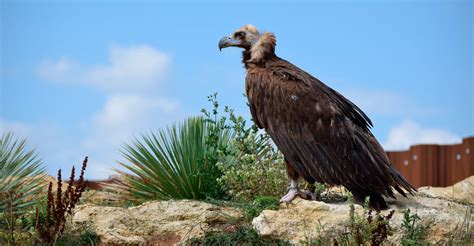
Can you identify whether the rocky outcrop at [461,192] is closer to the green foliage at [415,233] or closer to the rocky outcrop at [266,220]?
the rocky outcrop at [266,220]

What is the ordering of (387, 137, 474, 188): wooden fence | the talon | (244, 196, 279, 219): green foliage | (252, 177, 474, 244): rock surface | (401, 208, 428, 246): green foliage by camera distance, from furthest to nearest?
1. (387, 137, 474, 188): wooden fence
2. the talon
3. (244, 196, 279, 219): green foliage
4. (252, 177, 474, 244): rock surface
5. (401, 208, 428, 246): green foliage

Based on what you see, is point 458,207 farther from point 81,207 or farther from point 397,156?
point 397,156

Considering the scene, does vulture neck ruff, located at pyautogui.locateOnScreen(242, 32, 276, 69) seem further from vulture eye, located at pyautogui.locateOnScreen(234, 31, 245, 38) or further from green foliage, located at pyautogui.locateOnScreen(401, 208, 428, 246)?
green foliage, located at pyautogui.locateOnScreen(401, 208, 428, 246)

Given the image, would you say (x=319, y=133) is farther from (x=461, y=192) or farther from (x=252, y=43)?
(x=461, y=192)

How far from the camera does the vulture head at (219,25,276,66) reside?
807 cm

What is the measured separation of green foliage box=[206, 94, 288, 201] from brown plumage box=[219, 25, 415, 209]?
4.09 ft

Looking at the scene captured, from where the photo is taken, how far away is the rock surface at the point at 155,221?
294 inches

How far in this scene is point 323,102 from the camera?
749 centimetres

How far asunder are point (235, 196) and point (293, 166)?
5.98ft

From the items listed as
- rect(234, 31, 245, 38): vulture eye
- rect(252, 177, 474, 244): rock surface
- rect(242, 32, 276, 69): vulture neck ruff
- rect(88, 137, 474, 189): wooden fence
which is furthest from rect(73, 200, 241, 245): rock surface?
rect(88, 137, 474, 189): wooden fence

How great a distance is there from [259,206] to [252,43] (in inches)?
80.7

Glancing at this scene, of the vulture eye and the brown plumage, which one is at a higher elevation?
the vulture eye

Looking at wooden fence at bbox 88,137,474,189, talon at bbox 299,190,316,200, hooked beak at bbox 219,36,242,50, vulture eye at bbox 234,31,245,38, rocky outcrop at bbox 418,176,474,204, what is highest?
vulture eye at bbox 234,31,245,38

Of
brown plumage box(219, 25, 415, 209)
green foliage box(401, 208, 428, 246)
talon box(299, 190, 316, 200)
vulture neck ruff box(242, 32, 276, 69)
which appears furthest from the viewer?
vulture neck ruff box(242, 32, 276, 69)
